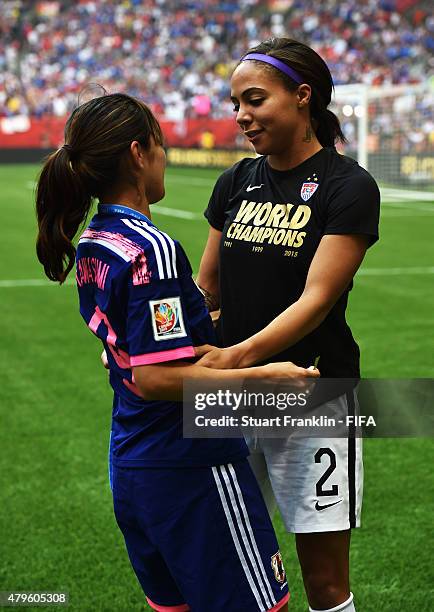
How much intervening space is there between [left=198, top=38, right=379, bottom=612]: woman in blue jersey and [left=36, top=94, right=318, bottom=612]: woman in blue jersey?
42 cm

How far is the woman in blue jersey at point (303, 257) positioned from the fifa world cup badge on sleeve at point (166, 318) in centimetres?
45

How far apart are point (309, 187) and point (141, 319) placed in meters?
0.80

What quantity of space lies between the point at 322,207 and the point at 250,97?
38 centimetres

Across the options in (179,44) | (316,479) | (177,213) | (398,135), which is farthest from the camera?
(179,44)

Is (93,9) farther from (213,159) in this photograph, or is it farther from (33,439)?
(33,439)

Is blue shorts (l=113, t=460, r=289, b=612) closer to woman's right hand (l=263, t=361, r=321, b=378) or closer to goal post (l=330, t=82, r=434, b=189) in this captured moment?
woman's right hand (l=263, t=361, r=321, b=378)

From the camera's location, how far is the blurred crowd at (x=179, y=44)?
36.7m

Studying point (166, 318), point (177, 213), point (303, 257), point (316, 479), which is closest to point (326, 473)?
point (316, 479)

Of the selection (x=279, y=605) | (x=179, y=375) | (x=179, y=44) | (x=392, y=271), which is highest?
(x=179, y=375)

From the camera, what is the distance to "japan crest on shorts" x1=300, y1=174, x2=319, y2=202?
2670mm

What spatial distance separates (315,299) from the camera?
2.50 metres

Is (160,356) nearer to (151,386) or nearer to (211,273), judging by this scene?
(151,386)

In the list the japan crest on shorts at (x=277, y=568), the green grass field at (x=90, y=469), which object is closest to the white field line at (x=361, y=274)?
the green grass field at (x=90, y=469)

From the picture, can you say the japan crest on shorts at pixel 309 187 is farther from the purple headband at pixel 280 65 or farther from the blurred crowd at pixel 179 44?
the blurred crowd at pixel 179 44
